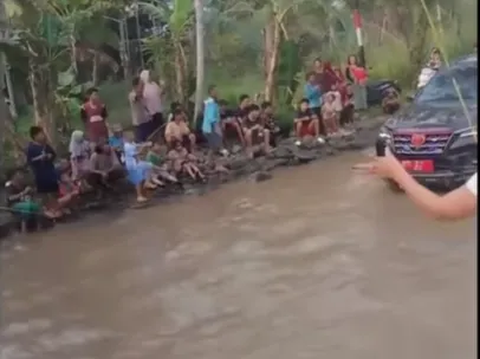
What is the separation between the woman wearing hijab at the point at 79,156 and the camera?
455 inches

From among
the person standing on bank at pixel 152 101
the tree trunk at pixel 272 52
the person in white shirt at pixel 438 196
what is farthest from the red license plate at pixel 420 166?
the person in white shirt at pixel 438 196

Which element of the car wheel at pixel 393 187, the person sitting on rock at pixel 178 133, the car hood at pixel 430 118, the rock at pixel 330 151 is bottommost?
the rock at pixel 330 151

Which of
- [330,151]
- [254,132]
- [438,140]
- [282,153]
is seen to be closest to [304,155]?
[282,153]

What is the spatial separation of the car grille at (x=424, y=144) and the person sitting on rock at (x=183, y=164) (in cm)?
294

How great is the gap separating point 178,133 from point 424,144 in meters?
3.72

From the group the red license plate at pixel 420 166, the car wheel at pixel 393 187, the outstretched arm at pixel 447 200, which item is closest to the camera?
the outstretched arm at pixel 447 200

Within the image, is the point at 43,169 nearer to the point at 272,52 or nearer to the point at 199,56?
the point at 199,56

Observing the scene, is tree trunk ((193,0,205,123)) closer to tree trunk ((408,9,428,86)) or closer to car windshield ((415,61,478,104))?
car windshield ((415,61,478,104))

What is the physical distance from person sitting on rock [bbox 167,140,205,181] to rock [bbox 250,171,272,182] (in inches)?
26.4

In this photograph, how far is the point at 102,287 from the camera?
848 centimetres

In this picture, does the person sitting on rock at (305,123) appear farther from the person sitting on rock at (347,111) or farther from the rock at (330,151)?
the person sitting on rock at (347,111)

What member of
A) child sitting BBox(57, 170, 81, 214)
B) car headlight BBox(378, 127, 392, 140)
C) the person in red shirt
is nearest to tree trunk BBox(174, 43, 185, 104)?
the person in red shirt

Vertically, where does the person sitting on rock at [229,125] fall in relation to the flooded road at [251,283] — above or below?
above

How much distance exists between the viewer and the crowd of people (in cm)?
1110
